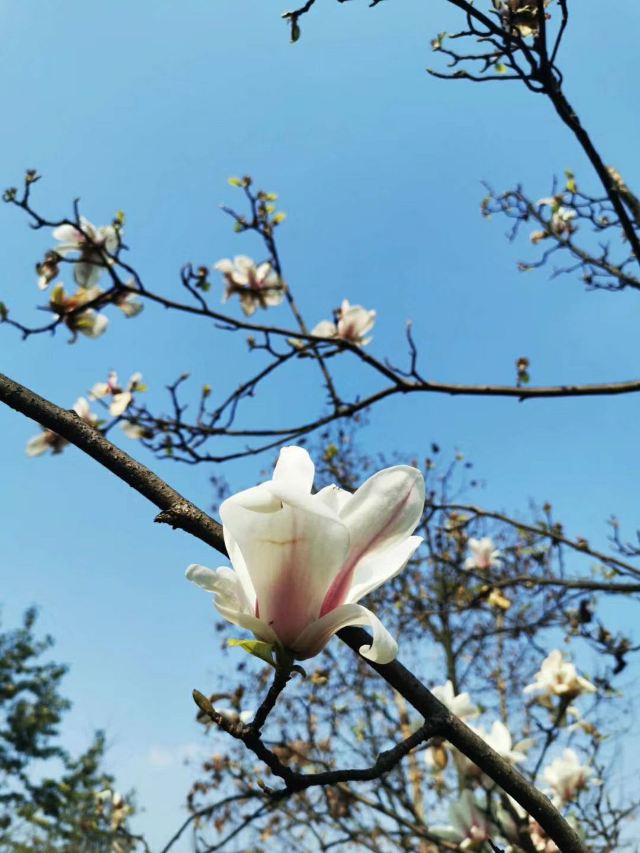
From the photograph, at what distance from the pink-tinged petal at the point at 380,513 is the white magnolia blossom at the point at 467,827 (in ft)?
5.49

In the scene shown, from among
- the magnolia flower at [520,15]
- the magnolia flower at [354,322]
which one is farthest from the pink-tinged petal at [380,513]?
the magnolia flower at [354,322]

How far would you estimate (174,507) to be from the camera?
1.96 feet

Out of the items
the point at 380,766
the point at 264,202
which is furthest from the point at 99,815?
the point at 380,766

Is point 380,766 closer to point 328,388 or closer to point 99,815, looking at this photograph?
point 328,388

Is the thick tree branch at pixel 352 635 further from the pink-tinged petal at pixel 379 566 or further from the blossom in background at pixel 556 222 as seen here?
the blossom in background at pixel 556 222

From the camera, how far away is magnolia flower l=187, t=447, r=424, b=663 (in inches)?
23.5

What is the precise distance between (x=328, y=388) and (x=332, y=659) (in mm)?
5360

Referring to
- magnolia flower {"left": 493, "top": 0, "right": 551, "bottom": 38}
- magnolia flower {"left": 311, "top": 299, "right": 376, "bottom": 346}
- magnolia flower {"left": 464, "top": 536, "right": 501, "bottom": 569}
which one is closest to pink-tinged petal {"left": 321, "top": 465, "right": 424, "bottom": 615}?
magnolia flower {"left": 493, "top": 0, "right": 551, "bottom": 38}

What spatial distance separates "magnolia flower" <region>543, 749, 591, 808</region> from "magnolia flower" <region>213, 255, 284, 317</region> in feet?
7.41

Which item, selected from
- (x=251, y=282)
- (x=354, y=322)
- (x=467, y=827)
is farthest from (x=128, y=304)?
(x=467, y=827)

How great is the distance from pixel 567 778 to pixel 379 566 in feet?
7.77

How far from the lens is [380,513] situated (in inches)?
24.7

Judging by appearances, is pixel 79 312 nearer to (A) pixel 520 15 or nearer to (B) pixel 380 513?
(A) pixel 520 15

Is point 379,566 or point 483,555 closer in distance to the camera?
point 379,566
